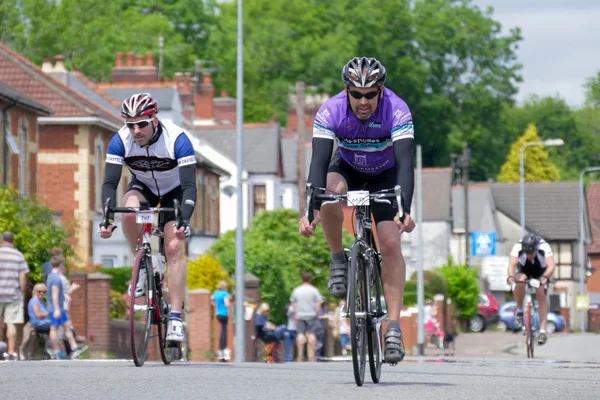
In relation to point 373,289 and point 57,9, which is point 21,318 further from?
point 57,9

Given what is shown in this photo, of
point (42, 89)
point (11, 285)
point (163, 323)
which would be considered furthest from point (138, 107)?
point (42, 89)

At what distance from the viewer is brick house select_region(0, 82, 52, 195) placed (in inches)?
1556

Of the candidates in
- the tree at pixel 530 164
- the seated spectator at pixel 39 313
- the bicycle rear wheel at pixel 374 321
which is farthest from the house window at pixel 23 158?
the tree at pixel 530 164

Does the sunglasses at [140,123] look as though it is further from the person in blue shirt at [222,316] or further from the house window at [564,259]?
the house window at [564,259]

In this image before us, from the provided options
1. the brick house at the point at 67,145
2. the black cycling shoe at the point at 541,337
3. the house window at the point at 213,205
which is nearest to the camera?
the black cycling shoe at the point at 541,337

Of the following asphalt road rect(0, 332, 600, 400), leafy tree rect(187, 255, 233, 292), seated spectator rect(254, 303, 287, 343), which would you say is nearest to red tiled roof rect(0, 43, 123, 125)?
leafy tree rect(187, 255, 233, 292)

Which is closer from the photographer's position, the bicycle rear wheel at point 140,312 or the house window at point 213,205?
the bicycle rear wheel at point 140,312

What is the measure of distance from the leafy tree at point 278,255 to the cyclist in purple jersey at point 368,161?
27725 mm

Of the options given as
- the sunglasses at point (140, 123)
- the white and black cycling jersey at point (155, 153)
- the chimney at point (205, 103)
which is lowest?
the white and black cycling jersey at point (155, 153)

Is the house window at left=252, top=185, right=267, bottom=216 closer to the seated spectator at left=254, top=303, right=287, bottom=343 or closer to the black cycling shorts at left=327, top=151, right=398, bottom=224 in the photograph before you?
the seated spectator at left=254, top=303, right=287, bottom=343

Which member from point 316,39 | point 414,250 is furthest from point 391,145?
point 316,39

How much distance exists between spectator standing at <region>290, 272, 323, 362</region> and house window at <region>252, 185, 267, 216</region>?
44.6 metres

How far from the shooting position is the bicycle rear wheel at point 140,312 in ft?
42.2

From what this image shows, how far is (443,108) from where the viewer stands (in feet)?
324
